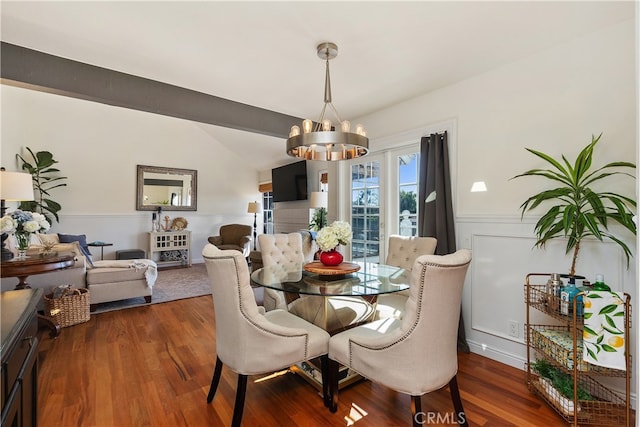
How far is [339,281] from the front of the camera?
85.0 inches

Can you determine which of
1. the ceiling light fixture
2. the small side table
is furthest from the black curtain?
the small side table

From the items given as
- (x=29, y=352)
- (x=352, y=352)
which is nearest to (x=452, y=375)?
(x=352, y=352)

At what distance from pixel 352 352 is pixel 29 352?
4.59 ft

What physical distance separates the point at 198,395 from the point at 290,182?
4.91 m

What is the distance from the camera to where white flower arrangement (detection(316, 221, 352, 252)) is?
90.9 inches

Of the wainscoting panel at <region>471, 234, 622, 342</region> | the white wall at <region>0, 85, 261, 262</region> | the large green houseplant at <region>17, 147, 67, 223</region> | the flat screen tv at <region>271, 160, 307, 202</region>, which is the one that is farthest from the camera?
the flat screen tv at <region>271, 160, 307, 202</region>

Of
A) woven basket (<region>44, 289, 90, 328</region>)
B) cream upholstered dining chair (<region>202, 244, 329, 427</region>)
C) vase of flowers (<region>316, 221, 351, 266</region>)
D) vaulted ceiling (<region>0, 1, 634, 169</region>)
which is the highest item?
vaulted ceiling (<region>0, 1, 634, 169</region>)

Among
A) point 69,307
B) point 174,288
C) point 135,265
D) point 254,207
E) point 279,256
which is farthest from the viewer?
point 254,207

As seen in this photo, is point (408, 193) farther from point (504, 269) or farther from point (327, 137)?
point (327, 137)

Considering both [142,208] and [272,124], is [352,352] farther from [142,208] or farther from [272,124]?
[142,208]

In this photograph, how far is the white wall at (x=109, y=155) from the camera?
5.35 metres

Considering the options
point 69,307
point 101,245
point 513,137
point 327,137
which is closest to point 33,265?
point 69,307

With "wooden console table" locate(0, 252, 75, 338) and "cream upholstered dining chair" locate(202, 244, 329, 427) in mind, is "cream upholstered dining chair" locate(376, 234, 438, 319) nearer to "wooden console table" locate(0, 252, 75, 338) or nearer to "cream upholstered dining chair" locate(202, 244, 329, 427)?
"cream upholstered dining chair" locate(202, 244, 329, 427)

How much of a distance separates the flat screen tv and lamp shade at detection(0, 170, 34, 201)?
417 centimetres
